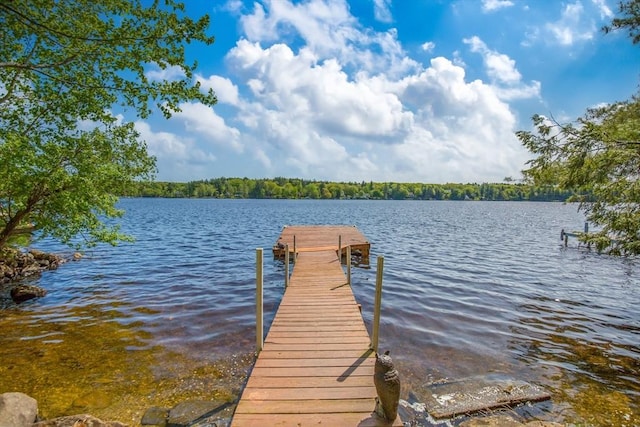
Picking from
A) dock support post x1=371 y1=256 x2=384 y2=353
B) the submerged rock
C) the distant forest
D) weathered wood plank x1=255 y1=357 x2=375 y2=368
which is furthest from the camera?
the distant forest

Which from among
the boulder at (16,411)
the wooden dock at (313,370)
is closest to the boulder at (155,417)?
the boulder at (16,411)

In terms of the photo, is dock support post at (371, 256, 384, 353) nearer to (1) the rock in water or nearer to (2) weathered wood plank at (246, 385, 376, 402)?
(2) weathered wood plank at (246, 385, 376, 402)

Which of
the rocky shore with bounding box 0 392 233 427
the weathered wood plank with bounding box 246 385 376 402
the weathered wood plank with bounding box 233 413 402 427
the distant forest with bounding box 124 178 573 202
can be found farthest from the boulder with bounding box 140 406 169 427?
the distant forest with bounding box 124 178 573 202

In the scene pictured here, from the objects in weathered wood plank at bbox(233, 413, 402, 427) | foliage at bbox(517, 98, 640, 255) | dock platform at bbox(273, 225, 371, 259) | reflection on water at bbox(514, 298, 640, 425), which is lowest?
reflection on water at bbox(514, 298, 640, 425)

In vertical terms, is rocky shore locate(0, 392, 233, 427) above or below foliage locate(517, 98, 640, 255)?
below

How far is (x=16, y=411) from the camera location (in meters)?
4.95

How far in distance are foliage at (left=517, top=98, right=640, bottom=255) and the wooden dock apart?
627 cm

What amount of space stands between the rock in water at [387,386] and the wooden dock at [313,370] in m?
0.18

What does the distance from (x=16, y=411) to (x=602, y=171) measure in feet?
39.5

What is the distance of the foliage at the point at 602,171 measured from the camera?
7.84 meters

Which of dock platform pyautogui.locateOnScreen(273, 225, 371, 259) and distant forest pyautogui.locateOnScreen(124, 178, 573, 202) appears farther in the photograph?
distant forest pyautogui.locateOnScreen(124, 178, 573, 202)

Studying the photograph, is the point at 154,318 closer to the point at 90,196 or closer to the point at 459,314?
the point at 90,196

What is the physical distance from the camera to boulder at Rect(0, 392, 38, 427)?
4805 millimetres

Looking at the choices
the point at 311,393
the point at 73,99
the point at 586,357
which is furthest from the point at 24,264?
the point at 586,357
